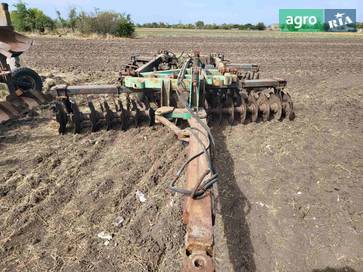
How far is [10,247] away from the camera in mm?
2787

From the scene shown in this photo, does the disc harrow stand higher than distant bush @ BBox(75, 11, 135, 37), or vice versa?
distant bush @ BBox(75, 11, 135, 37)

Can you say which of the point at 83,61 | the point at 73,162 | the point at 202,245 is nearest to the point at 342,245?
the point at 202,245

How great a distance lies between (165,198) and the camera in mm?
3543

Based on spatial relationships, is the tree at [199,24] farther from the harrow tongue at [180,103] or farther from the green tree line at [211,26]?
the harrow tongue at [180,103]

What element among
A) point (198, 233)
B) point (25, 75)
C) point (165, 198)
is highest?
point (25, 75)

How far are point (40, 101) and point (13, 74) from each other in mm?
1011

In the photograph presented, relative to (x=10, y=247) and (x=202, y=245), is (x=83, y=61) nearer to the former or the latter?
(x=10, y=247)

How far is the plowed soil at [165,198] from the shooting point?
9.04ft

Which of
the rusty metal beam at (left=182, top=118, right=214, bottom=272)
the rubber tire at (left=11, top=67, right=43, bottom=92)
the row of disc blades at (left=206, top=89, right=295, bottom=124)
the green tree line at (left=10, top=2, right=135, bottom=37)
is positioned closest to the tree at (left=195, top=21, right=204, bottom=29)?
the green tree line at (left=10, top=2, right=135, bottom=37)

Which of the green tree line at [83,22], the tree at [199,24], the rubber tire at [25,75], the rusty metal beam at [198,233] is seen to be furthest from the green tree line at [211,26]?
the rusty metal beam at [198,233]

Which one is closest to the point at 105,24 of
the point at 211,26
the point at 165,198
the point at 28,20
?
the point at 28,20

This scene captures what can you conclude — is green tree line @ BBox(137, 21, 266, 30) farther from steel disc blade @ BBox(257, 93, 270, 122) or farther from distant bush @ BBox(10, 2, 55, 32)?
steel disc blade @ BBox(257, 93, 270, 122)

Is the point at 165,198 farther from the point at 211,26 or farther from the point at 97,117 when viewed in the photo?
the point at 211,26

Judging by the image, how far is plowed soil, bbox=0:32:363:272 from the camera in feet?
9.04
